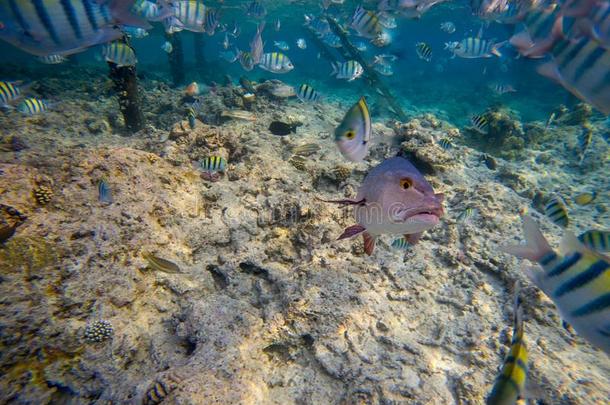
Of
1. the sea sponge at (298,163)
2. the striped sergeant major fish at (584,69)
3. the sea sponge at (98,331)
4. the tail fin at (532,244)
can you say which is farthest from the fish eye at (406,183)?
the sea sponge at (298,163)

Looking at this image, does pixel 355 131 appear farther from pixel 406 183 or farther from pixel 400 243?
pixel 400 243

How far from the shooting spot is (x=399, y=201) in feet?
5.18

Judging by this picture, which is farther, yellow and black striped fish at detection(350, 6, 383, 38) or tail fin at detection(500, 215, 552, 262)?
yellow and black striped fish at detection(350, 6, 383, 38)

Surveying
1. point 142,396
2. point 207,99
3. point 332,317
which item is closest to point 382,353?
point 332,317

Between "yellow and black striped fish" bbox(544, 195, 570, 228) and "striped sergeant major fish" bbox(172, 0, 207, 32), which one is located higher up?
"striped sergeant major fish" bbox(172, 0, 207, 32)

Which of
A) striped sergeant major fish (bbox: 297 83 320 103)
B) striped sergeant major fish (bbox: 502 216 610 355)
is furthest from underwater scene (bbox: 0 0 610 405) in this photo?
striped sergeant major fish (bbox: 297 83 320 103)

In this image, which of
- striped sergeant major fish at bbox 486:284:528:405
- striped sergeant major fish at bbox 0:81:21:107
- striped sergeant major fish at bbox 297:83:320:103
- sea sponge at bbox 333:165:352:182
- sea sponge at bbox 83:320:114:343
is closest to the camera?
striped sergeant major fish at bbox 486:284:528:405

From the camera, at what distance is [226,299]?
3121 millimetres

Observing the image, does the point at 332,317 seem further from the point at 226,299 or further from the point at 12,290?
the point at 12,290

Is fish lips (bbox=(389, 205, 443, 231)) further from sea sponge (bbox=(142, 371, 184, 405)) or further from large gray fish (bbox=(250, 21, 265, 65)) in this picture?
large gray fish (bbox=(250, 21, 265, 65))

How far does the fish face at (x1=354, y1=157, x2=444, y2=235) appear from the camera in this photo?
155cm

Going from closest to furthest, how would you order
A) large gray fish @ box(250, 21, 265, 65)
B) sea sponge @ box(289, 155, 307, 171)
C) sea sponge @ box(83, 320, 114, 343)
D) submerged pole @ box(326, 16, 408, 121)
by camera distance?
sea sponge @ box(83, 320, 114, 343)
sea sponge @ box(289, 155, 307, 171)
large gray fish @ box(250, 21, 265, 65)
submerged pole @ box(326, 16, 408, 121)

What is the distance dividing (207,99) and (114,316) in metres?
9.37

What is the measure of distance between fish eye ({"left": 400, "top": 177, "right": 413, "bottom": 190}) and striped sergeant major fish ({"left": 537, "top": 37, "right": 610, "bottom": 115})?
166 cm
